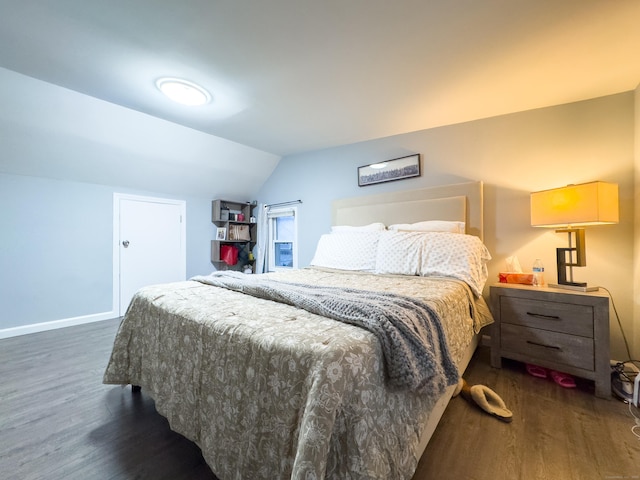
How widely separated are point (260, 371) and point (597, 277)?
2.71 m

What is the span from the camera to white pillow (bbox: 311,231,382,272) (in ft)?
8.42

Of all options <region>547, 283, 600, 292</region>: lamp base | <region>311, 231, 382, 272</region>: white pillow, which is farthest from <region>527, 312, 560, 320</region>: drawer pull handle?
<region>311, 231, 382, 272</region>: white pillow

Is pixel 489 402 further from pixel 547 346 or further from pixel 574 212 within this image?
pixel 574 212

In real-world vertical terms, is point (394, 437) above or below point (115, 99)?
below

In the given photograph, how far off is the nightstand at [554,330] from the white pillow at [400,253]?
2.11 feet

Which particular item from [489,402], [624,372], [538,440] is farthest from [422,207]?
[538,440]

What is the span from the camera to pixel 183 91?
7.00 feet

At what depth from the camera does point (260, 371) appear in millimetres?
894

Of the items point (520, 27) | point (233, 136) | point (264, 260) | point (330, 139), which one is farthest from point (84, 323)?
point (520, 27)

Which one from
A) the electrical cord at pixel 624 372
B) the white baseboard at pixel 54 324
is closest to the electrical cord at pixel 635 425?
the electrical cord at pixel 624 372

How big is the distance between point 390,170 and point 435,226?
3.05 feet

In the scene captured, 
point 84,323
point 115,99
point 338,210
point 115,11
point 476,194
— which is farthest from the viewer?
point 338,210

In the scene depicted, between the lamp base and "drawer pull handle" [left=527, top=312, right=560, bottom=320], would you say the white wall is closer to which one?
the lamp base

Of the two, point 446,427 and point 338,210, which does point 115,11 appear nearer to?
point 338,210
